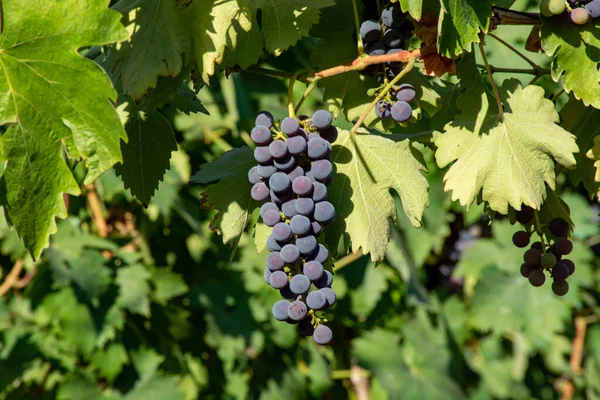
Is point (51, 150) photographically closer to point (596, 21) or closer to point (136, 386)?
point (596, 21)

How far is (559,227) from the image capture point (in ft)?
4.28

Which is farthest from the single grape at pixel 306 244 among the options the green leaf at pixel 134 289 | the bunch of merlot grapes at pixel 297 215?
the green leaf at pixel 134 289

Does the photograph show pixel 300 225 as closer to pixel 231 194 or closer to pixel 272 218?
pixel 272 218

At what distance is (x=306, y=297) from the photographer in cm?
111

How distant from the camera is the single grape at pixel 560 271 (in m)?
1.29

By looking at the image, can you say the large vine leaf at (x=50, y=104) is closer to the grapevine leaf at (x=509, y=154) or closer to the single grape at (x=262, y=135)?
the single grape at (x=262, y=135)

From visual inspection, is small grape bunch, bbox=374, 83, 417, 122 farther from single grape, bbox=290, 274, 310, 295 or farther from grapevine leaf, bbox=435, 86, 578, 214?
single grape, bbox=290, 274, 310, 295

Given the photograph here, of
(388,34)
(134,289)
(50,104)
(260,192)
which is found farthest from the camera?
(134,289)

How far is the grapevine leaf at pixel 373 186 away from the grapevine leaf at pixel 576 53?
251mm

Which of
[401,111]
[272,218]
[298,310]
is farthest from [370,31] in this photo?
[298,310]

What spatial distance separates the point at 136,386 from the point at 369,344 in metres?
1.04

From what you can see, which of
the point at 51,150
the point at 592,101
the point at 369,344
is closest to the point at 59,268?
the point at 369,344

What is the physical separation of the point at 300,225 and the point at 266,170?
0.10 m

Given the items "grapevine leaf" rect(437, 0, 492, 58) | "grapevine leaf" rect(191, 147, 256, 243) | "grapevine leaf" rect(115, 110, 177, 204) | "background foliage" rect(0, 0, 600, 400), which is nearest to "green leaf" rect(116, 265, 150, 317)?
"background foliage" rect(0, 0, 600, 400)
